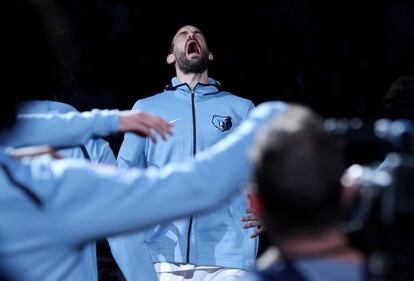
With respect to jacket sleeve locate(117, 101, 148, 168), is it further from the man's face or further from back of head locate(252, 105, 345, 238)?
back of head locate(252, 105, 345, 238)

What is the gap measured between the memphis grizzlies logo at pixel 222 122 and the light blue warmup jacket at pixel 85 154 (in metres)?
0.86

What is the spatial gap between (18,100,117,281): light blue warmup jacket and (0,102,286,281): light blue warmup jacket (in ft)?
3.11

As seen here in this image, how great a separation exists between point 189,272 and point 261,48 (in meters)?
3.07

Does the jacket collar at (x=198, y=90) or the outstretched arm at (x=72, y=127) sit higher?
the jacket collar at (x=198, y=90)

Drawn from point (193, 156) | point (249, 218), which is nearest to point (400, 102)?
point (249, 218)

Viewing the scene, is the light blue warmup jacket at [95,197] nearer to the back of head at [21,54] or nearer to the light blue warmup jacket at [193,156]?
the back of head at [21,54]

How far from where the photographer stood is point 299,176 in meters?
1.40

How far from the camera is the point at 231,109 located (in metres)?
4.27

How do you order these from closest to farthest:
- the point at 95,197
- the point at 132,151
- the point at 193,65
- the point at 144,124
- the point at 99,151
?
the point at 95,197 < the point at 144,124 < the point at 99,151 < the point at 132,151 < the point at 193,65

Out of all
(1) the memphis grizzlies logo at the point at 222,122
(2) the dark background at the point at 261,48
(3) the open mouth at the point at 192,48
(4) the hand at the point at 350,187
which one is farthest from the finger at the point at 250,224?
(4) the hand at the point at 350,187

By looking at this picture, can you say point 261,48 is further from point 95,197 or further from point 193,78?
point 95,197

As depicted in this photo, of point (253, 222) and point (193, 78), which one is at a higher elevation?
point (193, 78)

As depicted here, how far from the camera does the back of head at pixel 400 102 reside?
11.1ft

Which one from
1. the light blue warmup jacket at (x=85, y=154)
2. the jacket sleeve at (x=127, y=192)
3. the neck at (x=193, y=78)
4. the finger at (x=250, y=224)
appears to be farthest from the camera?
the neck at (x=193, y=78)
